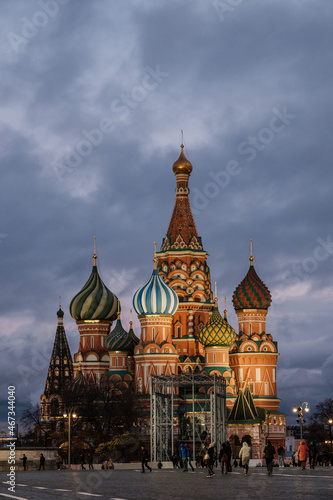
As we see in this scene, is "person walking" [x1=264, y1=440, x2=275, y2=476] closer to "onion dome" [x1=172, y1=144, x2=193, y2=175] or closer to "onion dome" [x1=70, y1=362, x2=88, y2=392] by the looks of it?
"onion dome" [x1=70, y1=362, x2=88, y2=392]

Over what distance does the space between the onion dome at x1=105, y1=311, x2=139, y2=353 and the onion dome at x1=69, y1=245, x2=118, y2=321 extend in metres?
3.53

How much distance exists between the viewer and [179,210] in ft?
277

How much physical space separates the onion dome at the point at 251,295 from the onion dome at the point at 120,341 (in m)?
10.2

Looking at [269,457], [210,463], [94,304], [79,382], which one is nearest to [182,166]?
[94,304]

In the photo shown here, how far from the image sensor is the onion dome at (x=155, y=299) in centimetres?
7512

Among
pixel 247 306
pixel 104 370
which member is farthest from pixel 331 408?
pixel 104 370

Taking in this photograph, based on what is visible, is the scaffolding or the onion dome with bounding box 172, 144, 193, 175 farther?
the onion dome with bounding box 172, 144, 193, 175

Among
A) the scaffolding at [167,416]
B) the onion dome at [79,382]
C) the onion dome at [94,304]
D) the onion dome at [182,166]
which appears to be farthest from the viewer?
the onion dome at [182,166]

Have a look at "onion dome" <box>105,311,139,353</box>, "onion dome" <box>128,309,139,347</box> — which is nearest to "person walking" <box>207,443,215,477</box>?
"onion dome" <box>105,311,139,353</box>

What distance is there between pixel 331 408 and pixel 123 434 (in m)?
34.2

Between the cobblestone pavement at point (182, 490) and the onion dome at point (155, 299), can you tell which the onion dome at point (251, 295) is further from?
the cobblestone pavement at point (182, 490)

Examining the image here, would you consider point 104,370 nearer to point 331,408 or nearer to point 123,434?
point 123,434

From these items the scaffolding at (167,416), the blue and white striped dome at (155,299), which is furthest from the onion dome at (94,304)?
the scaffolding at (167,416)

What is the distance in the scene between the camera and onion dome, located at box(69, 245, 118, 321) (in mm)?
82938
